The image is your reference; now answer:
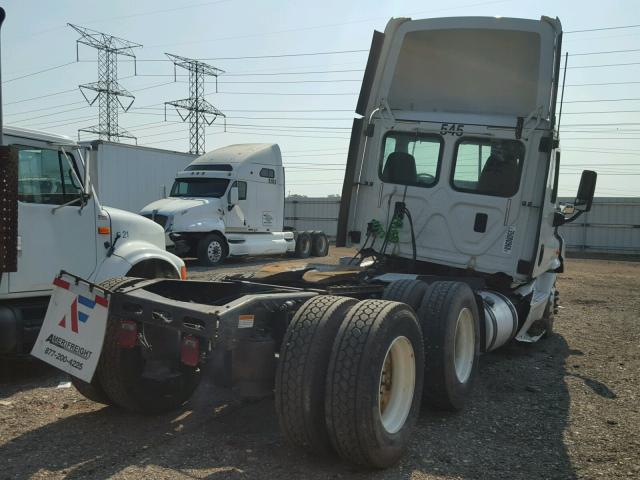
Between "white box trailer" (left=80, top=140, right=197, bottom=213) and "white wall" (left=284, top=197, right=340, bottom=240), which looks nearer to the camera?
"white box trailer" (left=80, top=140, right=197, bottom=213)

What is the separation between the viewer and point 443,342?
181 inches

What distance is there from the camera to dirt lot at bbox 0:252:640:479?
12.4 ft

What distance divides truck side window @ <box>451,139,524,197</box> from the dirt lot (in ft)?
6.49

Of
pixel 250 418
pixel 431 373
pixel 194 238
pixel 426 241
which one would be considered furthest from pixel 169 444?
pixel 194 238

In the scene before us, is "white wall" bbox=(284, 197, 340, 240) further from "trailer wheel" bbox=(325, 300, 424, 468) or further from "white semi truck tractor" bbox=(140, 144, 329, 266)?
"trailer wheel" bbox=(325, 300, 424, 468)

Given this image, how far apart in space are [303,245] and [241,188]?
4320mm

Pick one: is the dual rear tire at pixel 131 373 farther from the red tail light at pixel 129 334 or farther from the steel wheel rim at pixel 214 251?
the steel wheel rim at pixel 214 251

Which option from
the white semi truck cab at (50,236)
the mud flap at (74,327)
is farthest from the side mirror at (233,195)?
the mud flap at (74,327)

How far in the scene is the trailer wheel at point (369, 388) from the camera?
138 inches

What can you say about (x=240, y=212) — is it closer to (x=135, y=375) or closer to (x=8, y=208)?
(x=8, y=208)

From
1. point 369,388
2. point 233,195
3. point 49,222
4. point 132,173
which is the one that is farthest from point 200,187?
point 369,388

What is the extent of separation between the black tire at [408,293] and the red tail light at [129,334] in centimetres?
191

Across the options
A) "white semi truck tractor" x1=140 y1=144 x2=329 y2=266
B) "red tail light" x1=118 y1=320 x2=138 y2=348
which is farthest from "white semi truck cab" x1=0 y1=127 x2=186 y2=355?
"white semi truck tractor" x1=140 y1=144 x2=329 y2=266

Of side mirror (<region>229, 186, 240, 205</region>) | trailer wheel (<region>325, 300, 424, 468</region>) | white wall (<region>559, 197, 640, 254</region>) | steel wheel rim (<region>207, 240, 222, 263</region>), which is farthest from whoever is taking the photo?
white wall (<region>559, 197, 640, 254</region>)
